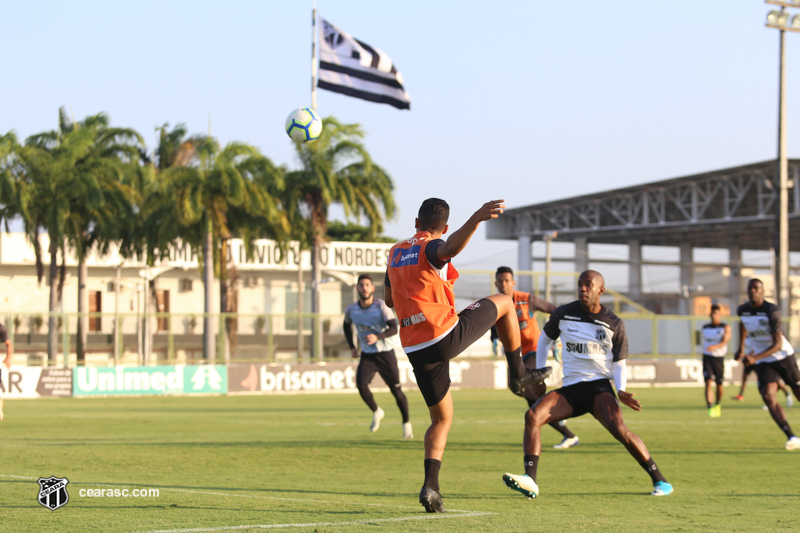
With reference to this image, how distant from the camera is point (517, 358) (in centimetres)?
779

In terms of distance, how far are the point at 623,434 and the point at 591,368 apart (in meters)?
0.67

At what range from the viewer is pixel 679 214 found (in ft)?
213

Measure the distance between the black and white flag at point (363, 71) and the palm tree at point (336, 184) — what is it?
11.8 meters

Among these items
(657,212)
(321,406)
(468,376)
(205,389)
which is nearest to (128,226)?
(205,389)

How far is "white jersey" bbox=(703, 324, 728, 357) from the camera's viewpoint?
21312mm

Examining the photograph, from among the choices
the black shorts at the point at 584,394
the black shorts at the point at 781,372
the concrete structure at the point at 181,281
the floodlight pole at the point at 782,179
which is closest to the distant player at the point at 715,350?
the black shorts at the point at 781,372

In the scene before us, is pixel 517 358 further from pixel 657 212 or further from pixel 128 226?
pixel 657 212

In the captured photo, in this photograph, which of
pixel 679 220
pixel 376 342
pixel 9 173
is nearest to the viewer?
pixel 376 342

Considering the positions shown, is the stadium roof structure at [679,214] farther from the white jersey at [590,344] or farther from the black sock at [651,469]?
the black sock at [651,469]

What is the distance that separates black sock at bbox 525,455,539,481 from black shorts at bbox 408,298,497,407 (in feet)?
3.07

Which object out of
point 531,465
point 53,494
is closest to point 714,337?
point 531,465

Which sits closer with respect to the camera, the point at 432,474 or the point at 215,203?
the point at 432,474

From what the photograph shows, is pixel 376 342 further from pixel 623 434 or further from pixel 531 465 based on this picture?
pixel 531 465

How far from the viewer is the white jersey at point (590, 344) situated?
8.69 m
